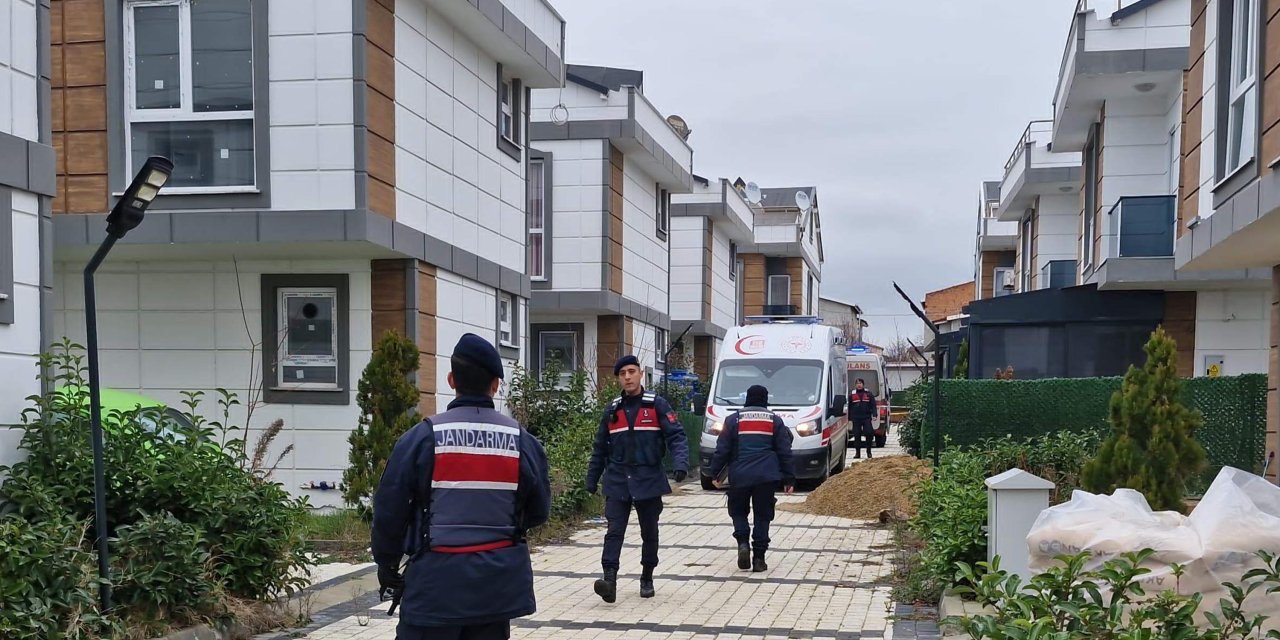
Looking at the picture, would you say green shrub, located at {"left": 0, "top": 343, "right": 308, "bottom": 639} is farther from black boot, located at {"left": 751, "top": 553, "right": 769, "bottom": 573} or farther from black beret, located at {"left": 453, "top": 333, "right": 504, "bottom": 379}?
black boot, located at {"left": 751, "top": 553, "right": 769, "bottom": 573}

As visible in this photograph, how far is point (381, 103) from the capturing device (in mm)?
13227

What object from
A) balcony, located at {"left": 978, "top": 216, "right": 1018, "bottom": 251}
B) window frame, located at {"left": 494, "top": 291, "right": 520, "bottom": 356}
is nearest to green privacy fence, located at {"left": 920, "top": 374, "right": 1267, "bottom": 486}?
window frame, located at {"left": 494, "top": 291, "right": 520, "bottom": 356}

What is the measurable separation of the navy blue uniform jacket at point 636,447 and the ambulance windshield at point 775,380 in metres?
10.3

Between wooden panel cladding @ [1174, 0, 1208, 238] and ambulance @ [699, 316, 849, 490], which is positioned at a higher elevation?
wooden panel cladding @ [1174, 0, 1208, 238]

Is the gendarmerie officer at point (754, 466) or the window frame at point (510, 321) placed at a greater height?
the window frame at point (510, 321)

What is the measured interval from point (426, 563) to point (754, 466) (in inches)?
242

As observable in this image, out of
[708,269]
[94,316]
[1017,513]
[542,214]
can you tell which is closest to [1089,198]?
[542,214]

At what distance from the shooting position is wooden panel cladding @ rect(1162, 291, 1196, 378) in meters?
18.8

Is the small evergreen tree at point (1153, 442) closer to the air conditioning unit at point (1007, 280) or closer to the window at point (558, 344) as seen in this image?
the window at point (558, 344)

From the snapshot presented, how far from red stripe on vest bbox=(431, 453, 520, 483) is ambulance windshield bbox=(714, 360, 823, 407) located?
14945 millimetres

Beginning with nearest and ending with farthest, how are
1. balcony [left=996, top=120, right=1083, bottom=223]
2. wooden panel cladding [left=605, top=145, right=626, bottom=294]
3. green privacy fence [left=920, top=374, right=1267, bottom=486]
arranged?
1. green privacy fence [left=920, top=374, right=1267, bottom=486]
2. wooden panel cladding [left=605, top=145, right=626, bottom=294]
3. balcony [left=996, top=120, right=1083, bottom=223]

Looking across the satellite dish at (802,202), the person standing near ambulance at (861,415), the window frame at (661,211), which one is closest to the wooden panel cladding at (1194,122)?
the person standing near ambulance at (861,415)

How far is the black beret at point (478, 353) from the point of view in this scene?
5.09 meters

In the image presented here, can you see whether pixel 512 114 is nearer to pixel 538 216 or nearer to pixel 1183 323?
pixel 538 216
